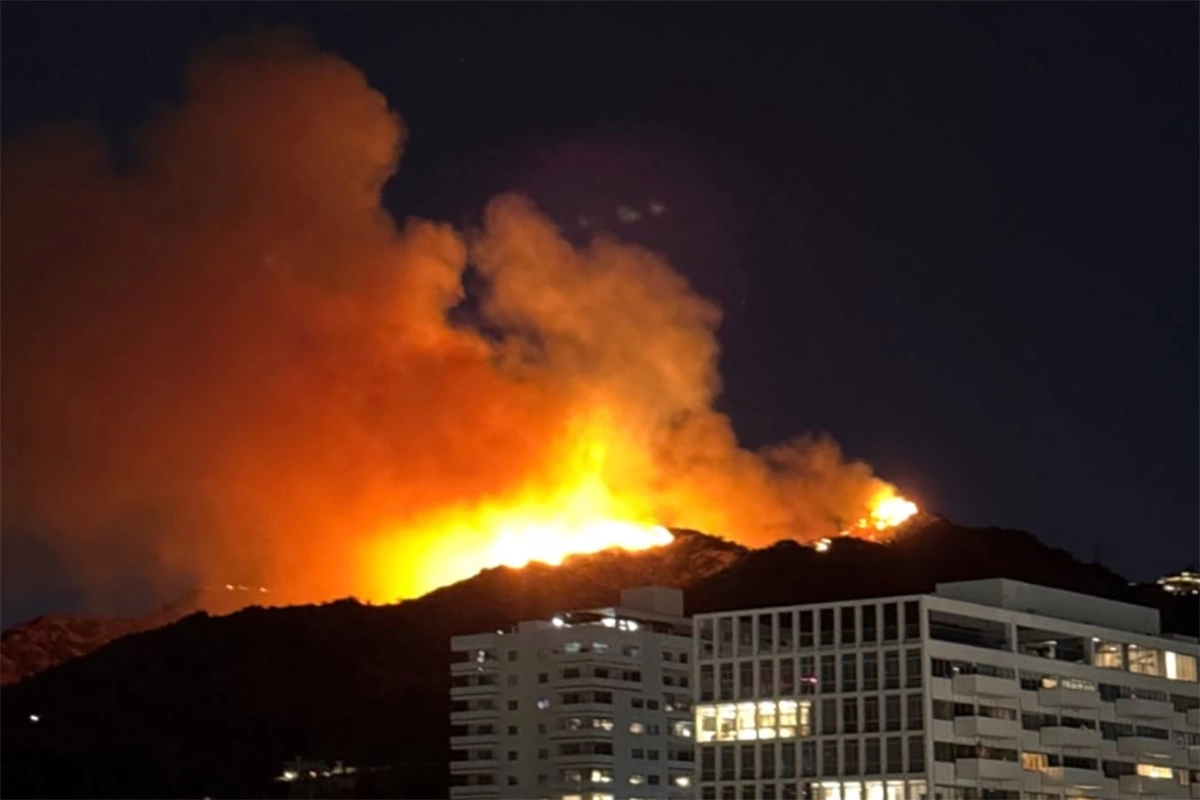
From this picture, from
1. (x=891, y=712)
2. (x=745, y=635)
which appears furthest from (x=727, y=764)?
(x=891, y=712)

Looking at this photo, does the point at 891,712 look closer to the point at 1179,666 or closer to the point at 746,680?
the point at 746,680

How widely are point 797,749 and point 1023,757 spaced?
10.6 metres

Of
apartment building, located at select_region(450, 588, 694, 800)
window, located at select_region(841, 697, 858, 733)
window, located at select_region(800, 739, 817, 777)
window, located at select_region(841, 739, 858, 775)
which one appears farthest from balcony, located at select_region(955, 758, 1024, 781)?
apartment building, located at select_region(450, 588, 694, 800)

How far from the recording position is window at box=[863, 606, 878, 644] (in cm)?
9900

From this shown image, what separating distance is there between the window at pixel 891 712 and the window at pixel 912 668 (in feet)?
3.11

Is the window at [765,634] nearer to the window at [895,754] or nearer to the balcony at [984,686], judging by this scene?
the window at [895,754]

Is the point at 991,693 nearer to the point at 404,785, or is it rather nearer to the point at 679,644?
the point at 679,644

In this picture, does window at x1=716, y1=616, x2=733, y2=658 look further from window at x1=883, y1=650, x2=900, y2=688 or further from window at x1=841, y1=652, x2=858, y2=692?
window at x1=883, y1=650, x2=900, y2=688

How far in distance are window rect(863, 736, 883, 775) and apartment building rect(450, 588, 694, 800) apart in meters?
38.0

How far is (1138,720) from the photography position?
104 metres

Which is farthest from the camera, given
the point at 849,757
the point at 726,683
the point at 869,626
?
the point at 726,683

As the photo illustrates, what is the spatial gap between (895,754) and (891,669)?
3948 mm

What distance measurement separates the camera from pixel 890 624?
9844cm

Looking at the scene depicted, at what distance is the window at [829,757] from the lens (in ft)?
324
